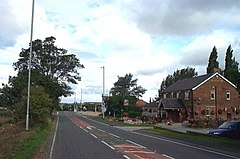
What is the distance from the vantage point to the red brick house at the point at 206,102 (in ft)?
217

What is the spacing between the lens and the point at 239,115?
224ft

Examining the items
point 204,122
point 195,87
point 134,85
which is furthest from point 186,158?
point 134,85

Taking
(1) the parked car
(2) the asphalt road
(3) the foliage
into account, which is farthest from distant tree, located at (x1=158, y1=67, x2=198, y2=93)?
(2) the asphalt road

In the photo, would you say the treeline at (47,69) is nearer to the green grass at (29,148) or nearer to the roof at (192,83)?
the roof at (192,83)

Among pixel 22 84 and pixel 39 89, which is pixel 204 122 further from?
pixel 22 84

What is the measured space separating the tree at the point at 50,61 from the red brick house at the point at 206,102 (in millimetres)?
23840

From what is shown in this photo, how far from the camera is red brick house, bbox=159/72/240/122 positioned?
6612cm

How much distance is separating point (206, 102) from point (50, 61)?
33386mm

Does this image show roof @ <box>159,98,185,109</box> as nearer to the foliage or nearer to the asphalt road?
the foliage

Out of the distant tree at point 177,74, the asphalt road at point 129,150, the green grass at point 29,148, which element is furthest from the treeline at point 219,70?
the green grass at point 29,148

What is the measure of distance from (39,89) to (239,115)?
3920cm

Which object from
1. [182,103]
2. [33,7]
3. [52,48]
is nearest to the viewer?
[33,7]

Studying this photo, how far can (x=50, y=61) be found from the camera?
81.4m

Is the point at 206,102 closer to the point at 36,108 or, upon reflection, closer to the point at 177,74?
the point at 36,108
